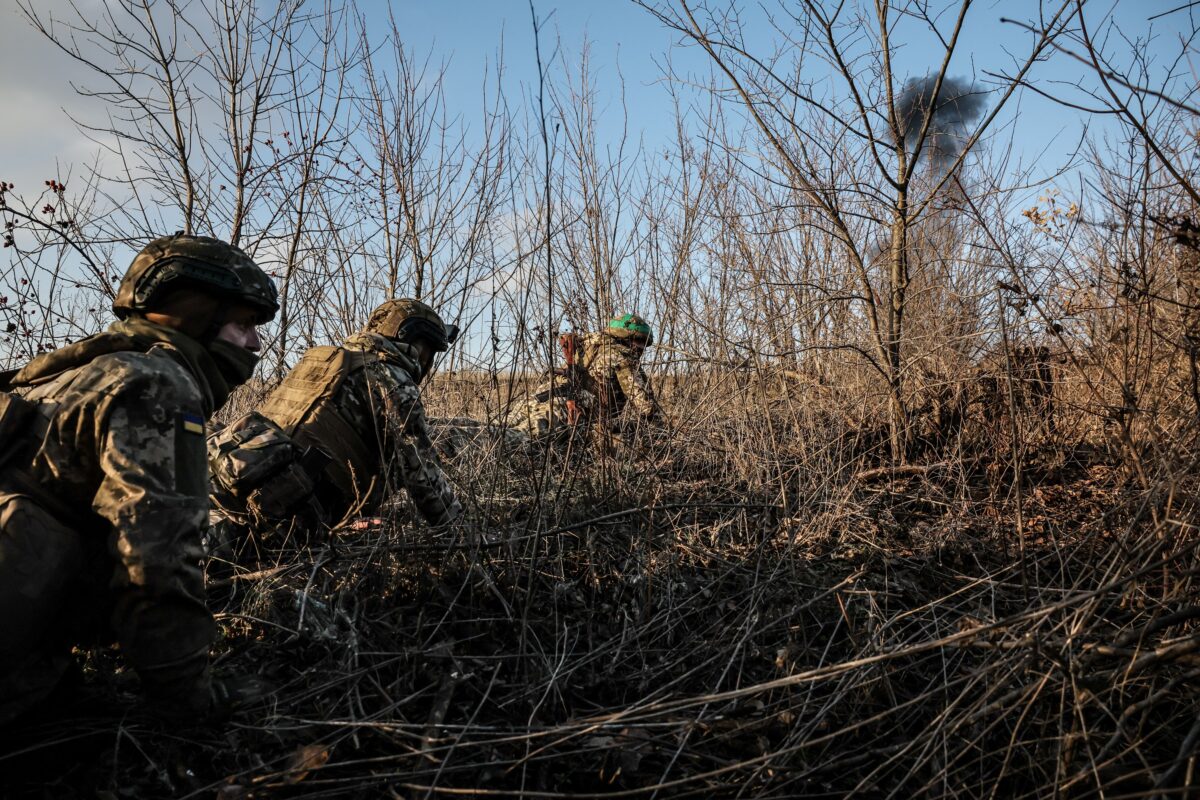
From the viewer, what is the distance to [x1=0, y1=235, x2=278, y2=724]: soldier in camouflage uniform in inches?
67.4

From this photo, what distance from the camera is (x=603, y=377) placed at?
3.69 m

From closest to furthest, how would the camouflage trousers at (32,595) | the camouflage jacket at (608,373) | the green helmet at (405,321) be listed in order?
the camouflage trousers at (32,595)
the camouflage jacket at (608,373)
the green helmet at (405,321)

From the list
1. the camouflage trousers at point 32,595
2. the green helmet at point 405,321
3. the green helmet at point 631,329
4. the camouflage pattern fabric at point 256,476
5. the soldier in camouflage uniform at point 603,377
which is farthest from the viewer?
the green helmet at point 631,329

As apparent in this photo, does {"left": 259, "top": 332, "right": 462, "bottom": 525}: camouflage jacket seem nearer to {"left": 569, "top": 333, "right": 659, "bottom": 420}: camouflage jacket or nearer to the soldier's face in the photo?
{"left": 569, "top": 333, "right": 659, "bottom": 420}: camouflage jacket

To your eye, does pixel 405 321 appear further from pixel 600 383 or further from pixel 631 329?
pixel 631 329

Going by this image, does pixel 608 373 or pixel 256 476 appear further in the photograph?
pixel 608 373

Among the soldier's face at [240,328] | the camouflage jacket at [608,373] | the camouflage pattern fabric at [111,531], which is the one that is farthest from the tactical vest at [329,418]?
the camouflage pattern fabric at [111,531]

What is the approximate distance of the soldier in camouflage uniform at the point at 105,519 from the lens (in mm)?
1711

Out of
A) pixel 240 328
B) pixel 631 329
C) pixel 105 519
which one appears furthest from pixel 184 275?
pixel 631 329

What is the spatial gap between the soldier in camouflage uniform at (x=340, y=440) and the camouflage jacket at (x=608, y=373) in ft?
2.32

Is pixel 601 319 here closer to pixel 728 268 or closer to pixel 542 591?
pixel 728 268

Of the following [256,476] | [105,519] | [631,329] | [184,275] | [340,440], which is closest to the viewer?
[105,519]

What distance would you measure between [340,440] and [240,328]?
1556mm

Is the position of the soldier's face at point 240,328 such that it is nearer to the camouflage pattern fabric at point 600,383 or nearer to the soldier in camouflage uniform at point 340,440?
the soldier in camouflage uniform at point 340,440
